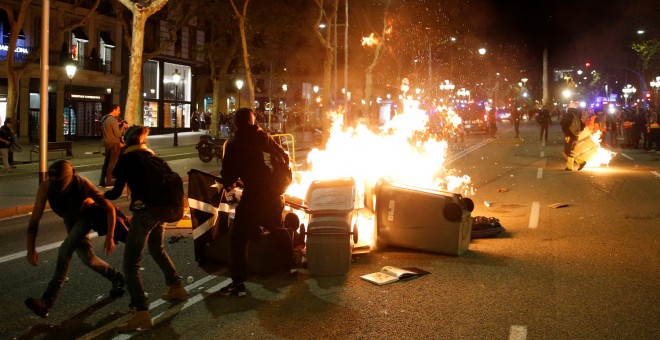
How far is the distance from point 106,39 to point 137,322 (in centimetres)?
3921

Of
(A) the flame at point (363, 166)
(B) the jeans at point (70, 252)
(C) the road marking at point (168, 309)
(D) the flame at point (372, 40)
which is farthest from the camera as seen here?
(D) the flame at point (372, 40)

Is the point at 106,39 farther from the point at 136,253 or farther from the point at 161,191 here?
the point at 136,253

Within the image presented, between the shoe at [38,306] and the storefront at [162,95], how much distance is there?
4200cm

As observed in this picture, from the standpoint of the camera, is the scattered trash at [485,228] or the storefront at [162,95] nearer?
the scattered trash at [485,228]

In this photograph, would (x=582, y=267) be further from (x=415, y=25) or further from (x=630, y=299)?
(x=415, y=25)

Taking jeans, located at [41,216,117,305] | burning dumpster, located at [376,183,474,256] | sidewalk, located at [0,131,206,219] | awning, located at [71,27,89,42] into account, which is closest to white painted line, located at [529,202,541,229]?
burning dumpster, located at [376,183,474,256]

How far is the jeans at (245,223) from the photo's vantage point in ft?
20.8

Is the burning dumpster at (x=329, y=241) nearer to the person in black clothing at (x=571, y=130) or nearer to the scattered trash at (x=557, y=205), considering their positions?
the scattered trash at (x=557, y=205)

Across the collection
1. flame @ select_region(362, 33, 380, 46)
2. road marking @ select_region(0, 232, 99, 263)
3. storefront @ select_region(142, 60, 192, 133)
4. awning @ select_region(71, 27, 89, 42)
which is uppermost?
flame @ select_region(362, 33, 380, 46)

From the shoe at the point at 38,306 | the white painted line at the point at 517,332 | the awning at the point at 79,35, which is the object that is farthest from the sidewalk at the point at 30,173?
the white painted line at the point at 517,332

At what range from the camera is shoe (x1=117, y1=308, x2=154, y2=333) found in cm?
543

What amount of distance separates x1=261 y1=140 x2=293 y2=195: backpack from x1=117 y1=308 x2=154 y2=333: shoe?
170cm

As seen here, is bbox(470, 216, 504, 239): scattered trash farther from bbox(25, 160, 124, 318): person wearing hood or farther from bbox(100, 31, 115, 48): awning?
bbox(100, 31, 115, 48): awning

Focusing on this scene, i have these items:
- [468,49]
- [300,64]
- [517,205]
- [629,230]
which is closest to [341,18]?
[300,64]
